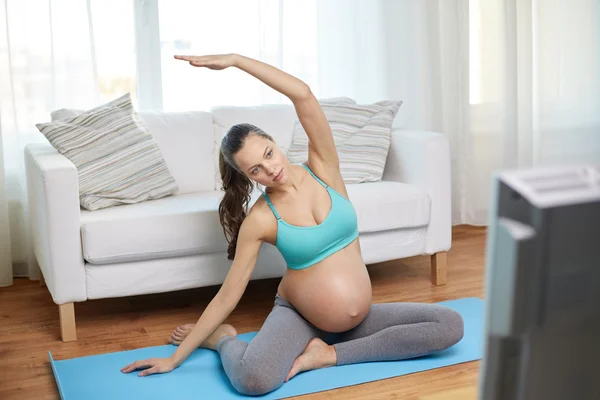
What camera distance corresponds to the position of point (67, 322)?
271 cm

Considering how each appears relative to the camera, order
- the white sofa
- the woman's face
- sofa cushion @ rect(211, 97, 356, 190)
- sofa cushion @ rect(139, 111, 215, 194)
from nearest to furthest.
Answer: the woman's face
the white sofa
sofa cushion @ rect(139, 111, 215, 194)
sofa cushion @ rect(211, 97, 356, 190)

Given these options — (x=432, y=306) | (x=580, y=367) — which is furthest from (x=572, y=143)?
(x=580, y=367)

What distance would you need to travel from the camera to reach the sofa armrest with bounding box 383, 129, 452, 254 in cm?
315

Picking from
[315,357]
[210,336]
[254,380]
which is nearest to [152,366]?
[210,336]

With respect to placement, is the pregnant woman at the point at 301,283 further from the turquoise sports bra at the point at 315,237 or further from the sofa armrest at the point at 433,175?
the sofa armrest at the point at 433,175

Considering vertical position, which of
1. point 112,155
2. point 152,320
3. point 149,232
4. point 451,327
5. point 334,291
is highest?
point 112,155

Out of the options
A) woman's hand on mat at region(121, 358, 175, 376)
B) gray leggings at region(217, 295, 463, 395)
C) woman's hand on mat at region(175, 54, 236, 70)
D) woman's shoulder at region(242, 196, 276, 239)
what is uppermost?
woman's hand on mat at region(175, 54, 236, 70)

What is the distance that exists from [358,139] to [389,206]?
0.42 metres

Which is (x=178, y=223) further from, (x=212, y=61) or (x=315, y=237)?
(x=212, y=61)

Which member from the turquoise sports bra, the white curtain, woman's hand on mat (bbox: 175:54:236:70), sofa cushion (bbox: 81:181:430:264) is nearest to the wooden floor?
sofa cushion (bbox: 81:181:430:264)

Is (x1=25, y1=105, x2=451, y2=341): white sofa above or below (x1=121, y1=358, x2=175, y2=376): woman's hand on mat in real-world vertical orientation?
above

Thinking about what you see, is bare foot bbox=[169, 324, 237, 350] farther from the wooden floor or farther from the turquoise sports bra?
the turquoise sports bra

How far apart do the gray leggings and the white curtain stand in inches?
62.3

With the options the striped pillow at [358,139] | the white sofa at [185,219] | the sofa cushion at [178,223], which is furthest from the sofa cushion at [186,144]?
the striped pillow at [358,139]
